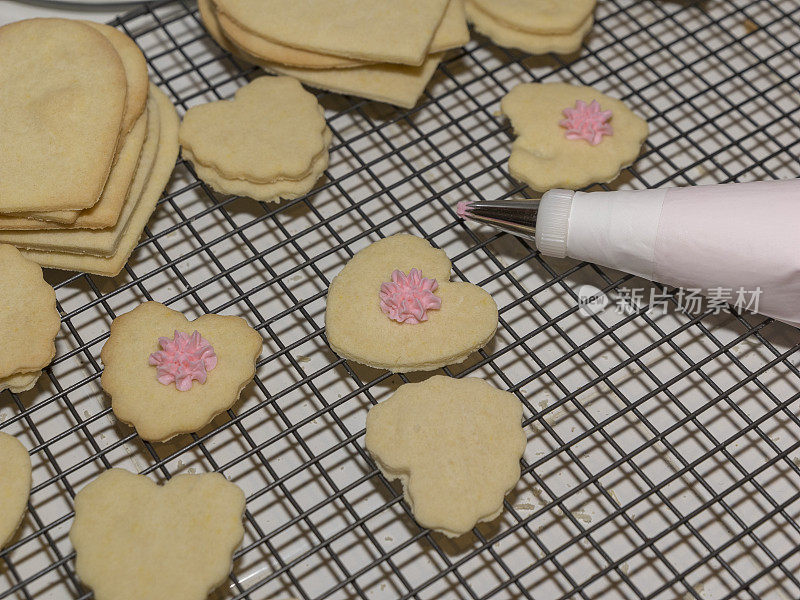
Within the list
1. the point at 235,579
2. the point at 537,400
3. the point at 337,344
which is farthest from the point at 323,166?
the point at 235,579

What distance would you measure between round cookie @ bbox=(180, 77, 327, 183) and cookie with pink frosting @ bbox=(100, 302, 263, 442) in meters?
0.18

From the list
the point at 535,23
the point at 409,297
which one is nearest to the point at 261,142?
the point at 409,297

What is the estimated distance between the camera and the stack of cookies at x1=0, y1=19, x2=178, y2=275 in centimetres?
88

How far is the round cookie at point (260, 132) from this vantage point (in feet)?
3.20

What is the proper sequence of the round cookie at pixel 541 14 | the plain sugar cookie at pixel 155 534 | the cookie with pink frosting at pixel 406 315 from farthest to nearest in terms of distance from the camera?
1. the round cookie at pixel 541 14
2. the cookie with pink frosting at pixel 406 315
3. the plain sugar cookie at pixel 155 534

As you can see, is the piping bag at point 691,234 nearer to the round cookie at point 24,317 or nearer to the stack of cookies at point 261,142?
the stack of cookies at point 261,142

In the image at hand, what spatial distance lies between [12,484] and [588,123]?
0.70 meters

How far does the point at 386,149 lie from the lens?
1.08m

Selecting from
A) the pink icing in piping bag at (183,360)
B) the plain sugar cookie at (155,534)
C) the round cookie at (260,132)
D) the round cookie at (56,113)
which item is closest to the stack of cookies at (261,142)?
the round cookie at (260,132)

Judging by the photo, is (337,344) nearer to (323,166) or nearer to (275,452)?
(275,452)

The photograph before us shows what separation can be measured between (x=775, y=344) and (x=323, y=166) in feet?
1.71

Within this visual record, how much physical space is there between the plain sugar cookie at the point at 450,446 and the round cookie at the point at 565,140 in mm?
275

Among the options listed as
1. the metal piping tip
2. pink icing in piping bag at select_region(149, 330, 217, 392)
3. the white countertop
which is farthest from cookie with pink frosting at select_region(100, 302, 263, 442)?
the white countertop

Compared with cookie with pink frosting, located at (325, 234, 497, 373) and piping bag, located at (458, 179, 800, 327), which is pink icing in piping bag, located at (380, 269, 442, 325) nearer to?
cookie with pink frosting, located at (325, 234, 497, 373)
